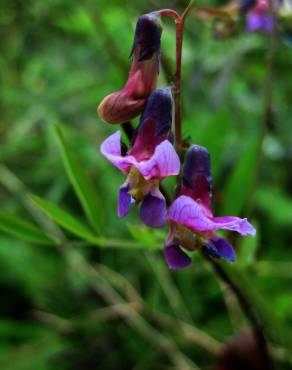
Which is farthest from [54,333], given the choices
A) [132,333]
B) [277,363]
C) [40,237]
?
[40,237]

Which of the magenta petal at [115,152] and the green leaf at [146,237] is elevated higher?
the magenta petal at [115,152]

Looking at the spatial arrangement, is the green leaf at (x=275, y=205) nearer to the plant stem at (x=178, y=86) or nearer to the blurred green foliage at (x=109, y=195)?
the blurred green foliage at (x=109, y=195)

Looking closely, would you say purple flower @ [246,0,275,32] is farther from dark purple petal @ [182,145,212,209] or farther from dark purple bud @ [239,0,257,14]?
dark purple petal @ [182,145,212,209]

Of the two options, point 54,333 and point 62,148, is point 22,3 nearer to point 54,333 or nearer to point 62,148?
point 54,333

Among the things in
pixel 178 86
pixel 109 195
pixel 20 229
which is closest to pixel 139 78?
pixel 178 86

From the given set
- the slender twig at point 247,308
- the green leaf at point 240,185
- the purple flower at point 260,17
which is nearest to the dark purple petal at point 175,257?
the slender twig at point 247,308

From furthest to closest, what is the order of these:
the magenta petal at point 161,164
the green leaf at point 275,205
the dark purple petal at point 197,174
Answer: the green leaf at point 275,205 < the dark purple petal at point 197,174 < the magenta petal at point 161,164

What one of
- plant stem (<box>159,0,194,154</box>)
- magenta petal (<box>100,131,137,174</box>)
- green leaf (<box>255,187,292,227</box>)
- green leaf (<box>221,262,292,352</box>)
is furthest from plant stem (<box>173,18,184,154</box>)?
green leaf (<box>255,187,292,227</box>)

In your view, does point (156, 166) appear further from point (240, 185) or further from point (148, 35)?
point (240, 185)
